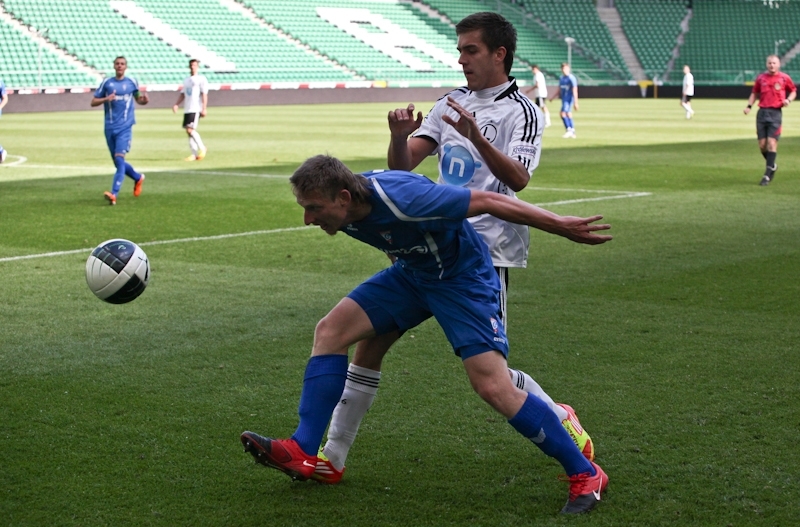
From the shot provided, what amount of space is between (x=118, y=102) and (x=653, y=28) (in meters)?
58.6

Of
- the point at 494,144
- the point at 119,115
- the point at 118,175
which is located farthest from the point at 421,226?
the point at 119,115

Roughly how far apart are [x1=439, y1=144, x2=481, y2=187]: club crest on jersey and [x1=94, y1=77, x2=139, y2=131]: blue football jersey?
11.1m

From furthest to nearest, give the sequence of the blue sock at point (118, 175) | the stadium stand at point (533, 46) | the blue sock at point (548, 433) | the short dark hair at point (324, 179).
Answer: the stadium stand at point (533, 46) → the blue sock at point (118, 175) → the blue sock at point (548, 433) → the short dark hair at point (324, 179)

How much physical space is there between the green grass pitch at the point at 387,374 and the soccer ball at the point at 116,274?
481 millimetres

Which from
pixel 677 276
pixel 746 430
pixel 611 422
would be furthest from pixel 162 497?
pixel 677 276

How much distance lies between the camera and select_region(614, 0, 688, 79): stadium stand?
65875mm

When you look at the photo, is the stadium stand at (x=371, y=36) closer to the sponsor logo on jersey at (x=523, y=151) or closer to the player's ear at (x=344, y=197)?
the sponsor logo on jersey at (x=523, y=151)

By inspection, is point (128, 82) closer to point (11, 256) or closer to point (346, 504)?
point (11, 256)

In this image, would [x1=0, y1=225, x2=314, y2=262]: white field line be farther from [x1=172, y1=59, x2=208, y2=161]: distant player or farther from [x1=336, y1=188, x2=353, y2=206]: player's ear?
[x1=172, y1=59, x2=208, y2=161]: distant player

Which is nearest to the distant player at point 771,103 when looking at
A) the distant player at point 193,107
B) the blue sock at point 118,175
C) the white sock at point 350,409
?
the blue sock at point 118,175

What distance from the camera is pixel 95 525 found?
4.17m

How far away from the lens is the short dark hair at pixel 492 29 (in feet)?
16.2

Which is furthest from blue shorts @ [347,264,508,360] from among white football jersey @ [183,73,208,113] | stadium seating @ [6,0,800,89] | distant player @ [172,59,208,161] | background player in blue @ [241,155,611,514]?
stadium seating @ [6,0,800,89]

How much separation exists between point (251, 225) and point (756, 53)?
193 feet
